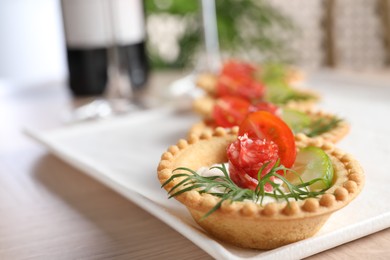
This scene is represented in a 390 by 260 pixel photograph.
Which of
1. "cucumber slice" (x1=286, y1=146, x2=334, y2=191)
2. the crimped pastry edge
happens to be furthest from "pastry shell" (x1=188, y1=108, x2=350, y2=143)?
the crimped pastry edge

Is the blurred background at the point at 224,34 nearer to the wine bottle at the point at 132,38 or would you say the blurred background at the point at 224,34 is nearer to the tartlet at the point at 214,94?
the wine bottle at the point at 132,38

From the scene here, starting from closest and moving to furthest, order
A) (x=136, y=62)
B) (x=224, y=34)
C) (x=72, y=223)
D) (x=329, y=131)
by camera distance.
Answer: (x=72, y=223) → (x=329, y=131) → (x=136, y=62) → (x=224, y=34)

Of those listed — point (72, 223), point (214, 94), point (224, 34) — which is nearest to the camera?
point (72, 223)

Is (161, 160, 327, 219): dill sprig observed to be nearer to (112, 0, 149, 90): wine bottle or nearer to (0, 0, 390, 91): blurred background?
(112, 0, 149, 90): wine bottle

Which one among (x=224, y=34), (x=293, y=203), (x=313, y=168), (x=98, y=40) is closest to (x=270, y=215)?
(x=293, y=203)

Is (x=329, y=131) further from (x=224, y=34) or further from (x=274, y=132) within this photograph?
(x=224, y=34)

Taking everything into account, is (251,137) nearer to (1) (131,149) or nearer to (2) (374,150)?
(2) (374,150)

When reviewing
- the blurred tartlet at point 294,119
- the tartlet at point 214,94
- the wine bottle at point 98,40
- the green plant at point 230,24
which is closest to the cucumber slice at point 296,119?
the blurred tartlet at point 294,119
